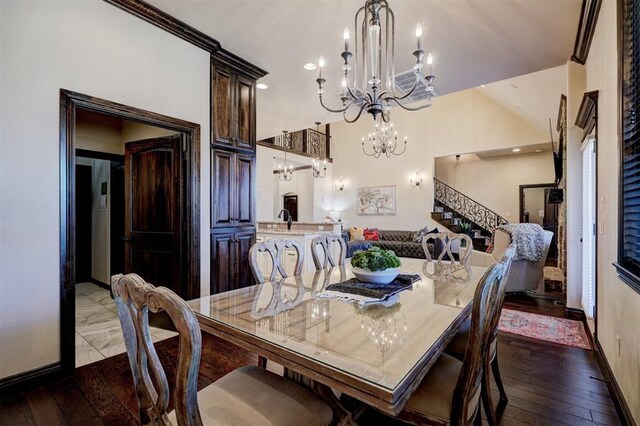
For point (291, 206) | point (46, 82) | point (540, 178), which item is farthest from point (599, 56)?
point (291, 206)

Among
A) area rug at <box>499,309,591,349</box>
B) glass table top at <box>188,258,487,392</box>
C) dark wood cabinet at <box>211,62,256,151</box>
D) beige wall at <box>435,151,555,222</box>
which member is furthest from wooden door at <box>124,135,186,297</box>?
beige wall at <box>435,151,555,222</box>

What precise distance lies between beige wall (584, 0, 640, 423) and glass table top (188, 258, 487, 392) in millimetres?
807

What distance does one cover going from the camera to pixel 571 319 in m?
3.46

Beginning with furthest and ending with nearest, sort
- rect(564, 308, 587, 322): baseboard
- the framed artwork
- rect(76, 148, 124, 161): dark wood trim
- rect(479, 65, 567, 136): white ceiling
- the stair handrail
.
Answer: the framed artwork, the stair handrail, rect(479, 65, 567, 136): white ceiling, rect(76, 148, 124, 161): dark wood trim, rect(564, 308, 587, 322): baseboard

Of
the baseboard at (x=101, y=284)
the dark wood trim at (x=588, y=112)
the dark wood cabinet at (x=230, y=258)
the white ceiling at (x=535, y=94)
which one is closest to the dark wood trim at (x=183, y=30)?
the dark wood cabinet at (x=230, y=258)

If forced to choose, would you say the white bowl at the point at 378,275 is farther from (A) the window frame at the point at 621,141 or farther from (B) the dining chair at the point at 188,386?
(A) the window frame at the point at 621,141

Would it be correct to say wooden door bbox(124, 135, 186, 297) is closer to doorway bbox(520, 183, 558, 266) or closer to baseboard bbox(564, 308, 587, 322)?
baseboard bbox(564, 308, 587, 322)

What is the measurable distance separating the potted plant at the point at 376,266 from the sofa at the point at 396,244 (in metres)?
5.47

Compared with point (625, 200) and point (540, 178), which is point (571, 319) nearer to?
point (625, 200)

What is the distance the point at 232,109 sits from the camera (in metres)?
3.47

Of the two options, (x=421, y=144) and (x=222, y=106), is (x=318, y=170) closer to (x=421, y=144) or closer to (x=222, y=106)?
(x=421, y=144)

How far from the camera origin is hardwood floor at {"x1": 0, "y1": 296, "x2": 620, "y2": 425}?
178 centimetres

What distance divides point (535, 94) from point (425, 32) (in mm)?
3805

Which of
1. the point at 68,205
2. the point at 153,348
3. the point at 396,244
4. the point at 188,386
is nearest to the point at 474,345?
the point at 188,386
